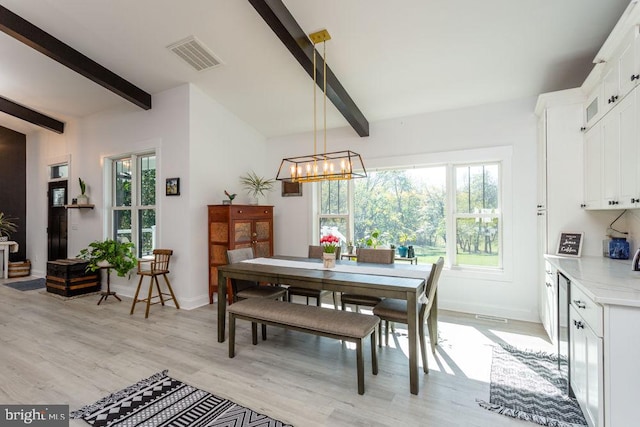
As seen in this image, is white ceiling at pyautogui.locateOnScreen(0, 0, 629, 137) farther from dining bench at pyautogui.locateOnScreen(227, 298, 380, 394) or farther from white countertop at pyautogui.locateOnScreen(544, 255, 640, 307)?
dining bench at pyautogui.locateOnScreen(227, 298, 380, 394)

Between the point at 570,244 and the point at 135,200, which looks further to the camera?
the point at 135,200

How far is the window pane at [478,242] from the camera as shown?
411cm

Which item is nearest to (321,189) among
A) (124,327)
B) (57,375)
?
(124,327)

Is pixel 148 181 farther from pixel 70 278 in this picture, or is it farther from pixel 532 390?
pixel 532 390

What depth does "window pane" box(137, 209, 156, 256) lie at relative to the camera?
193 inches

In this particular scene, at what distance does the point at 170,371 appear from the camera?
2609 millimetres

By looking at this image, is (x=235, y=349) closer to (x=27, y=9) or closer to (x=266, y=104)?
(x=266, y=104)

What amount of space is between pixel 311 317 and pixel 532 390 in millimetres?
1741

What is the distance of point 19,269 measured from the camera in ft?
21.7

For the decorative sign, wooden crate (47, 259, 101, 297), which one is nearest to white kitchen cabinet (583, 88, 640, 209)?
the decorative sign

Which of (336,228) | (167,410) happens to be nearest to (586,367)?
(167,410)

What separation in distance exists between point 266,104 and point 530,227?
13.1 feet

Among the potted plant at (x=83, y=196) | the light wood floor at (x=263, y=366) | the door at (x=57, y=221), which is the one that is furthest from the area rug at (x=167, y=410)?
the door at (x=57, y=221)

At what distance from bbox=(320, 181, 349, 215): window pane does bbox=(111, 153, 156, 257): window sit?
2741 mm
